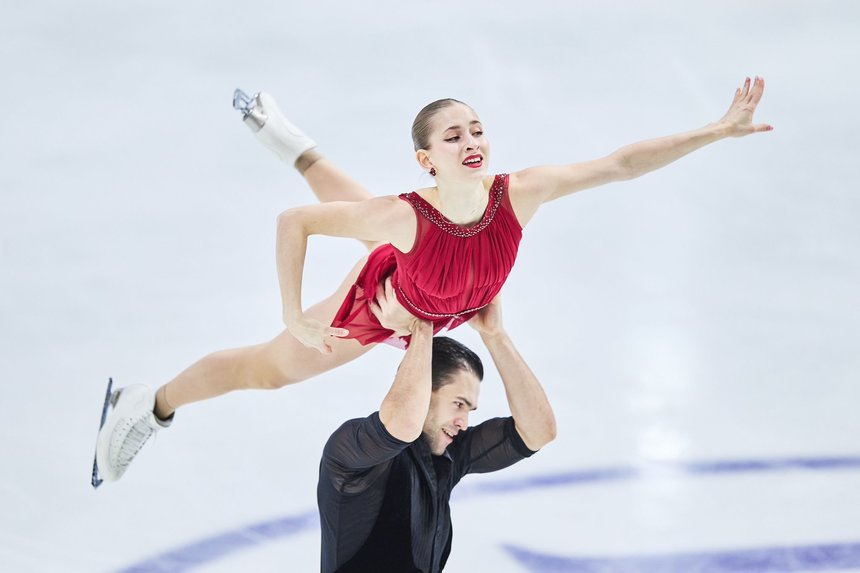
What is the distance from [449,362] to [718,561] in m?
1.18

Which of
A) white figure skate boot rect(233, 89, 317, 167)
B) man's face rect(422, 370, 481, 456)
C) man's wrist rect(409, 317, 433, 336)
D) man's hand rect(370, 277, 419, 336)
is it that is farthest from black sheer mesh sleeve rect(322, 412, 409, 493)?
white figure skate boot rect(233, 89, 317, 167)

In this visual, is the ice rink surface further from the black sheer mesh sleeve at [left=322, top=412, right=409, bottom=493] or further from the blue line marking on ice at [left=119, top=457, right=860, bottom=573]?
the black sheer mesh sleeve at [left=322, top=412, right=409, bottom=493]

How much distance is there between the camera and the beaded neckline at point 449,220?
3.22 metres

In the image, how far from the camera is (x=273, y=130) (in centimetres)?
455

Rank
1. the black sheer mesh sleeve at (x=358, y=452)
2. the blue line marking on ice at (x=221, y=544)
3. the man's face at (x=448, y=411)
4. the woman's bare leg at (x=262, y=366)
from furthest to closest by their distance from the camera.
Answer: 1. the woman's bare leg at (x=262, y=366)
2. the blue line marking on ice at (x=221, y=544)
3. the man's face at (x=448, y=411)
4. the black sheer mesh sleeve at (x=358, y=452)

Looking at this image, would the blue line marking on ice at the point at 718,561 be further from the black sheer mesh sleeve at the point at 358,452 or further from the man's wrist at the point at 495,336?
the black sheer mesh sleeve at the point at 358,452

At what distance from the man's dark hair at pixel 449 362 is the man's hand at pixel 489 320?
127mm

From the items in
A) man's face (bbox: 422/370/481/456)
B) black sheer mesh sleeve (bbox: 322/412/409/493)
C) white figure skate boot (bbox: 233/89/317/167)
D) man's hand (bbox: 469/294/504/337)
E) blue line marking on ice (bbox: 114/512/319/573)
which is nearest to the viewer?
black sheer mesh sleeve (bbox: 322/412/409/493)

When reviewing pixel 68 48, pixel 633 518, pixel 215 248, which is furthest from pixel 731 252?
pixel 68 48

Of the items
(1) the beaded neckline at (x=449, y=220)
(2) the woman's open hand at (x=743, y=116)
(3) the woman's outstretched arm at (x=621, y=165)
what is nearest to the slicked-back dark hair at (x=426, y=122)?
(1) the beaded neckline at (x=449, y=220)

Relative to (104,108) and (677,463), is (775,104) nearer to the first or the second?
(677,463)

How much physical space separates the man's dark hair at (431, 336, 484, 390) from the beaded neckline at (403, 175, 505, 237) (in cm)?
33

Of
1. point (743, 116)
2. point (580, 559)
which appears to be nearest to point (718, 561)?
point (580, 559)

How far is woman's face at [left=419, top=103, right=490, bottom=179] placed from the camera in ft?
10.2
